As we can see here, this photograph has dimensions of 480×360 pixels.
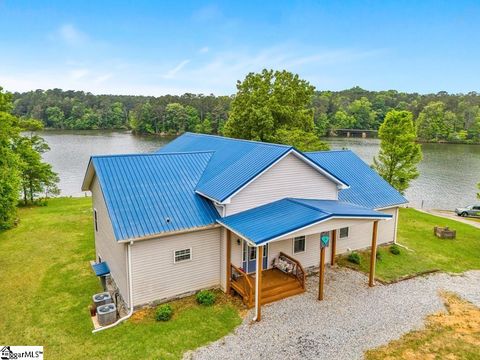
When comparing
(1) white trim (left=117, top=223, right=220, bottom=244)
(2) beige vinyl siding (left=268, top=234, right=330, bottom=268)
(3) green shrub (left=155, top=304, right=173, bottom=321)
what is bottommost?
(3) green shrub (left=155, top=304, right=173, bottom=321)

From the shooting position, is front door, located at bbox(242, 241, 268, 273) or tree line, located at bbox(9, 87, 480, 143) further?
tree line, located at bbox(9, 87, 480, 143)

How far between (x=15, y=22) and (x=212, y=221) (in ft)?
102

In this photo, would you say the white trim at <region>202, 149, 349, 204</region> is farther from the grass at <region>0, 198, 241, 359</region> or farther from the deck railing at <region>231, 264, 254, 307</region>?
the grass at <region>0, 198, 241, 359</region>

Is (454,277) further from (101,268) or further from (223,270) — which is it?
(101,268)

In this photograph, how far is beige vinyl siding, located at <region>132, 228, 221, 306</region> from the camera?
470 inches

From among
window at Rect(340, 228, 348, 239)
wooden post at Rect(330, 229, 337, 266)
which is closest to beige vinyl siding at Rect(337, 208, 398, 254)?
window at Rect(340, 228, 348, 239)

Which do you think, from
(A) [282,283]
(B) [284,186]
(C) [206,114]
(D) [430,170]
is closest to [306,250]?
(A) [282,283]

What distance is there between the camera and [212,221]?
1300cm

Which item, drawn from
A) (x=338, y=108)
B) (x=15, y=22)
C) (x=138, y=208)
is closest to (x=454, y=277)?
(x=138, y=208)

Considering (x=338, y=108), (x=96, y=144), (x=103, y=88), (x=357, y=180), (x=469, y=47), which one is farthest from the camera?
(x=103, y=88)

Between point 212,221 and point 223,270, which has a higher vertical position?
point 212,221

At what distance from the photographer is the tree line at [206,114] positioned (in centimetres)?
8625

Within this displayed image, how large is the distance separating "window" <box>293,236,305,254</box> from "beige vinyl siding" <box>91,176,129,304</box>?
7.32 metres

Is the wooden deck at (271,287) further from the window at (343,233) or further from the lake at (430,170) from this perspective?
the lake at (430,170)
